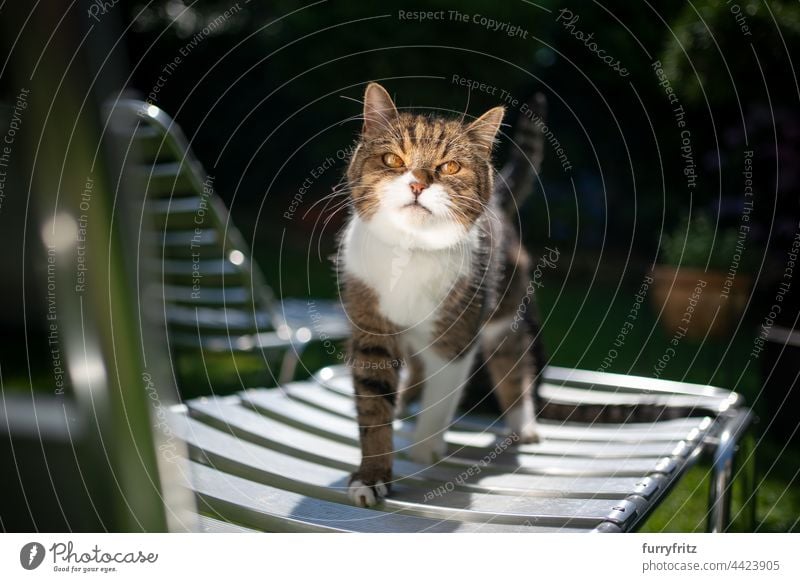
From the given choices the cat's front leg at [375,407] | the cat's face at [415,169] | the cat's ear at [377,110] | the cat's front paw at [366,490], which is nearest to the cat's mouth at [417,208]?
the cat's face at [415,169]

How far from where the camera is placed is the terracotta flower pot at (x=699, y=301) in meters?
3.80

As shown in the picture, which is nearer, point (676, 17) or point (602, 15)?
point (676, 17)

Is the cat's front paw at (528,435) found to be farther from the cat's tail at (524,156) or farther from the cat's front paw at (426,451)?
the cat's tail at (524,156)

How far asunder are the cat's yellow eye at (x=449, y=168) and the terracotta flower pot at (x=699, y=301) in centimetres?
265

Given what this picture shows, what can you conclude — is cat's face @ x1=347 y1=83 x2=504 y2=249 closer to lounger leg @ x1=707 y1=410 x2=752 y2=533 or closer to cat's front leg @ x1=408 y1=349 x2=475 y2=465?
cat's front leg @ x1=408 y1=349 x2=475 y2=465

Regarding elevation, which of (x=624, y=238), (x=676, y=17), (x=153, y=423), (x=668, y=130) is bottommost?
(x=153, y=423)

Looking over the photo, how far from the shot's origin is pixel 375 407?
1.45 meters

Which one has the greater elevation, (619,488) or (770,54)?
(770,54)

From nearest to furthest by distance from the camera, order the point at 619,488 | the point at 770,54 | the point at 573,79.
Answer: the point at 619,488
the point at 770,54
the point at 573,79

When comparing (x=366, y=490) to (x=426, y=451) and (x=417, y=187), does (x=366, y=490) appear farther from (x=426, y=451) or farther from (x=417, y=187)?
(x=417, y=187)
